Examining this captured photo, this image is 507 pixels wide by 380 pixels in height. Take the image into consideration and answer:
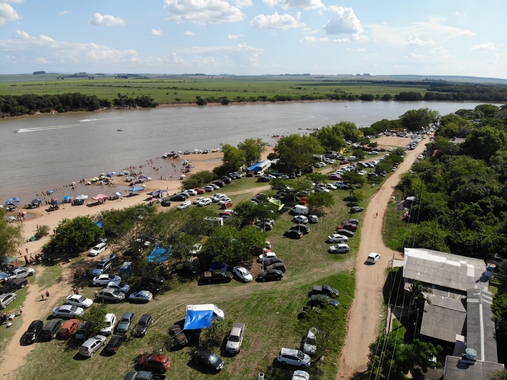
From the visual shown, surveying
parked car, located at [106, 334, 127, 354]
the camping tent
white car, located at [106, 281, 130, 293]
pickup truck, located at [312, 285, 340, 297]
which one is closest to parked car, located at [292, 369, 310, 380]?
the camping tent

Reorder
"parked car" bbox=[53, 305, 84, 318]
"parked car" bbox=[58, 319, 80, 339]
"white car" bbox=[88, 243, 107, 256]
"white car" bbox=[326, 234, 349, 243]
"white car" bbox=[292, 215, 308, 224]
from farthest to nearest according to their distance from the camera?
"white car" bbox=[292, 215, 308, 224], "white car" bbox=[326, 234, 349, 243], "white car" bbox=[88, 243, 107, 256], "parked car" bbox=[53, 305, 84, 318], "parked car" bbox=[58, 319, 80, 339]

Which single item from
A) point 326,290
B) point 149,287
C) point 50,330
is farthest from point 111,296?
point 326,290

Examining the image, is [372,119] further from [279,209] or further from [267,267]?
[267,267]

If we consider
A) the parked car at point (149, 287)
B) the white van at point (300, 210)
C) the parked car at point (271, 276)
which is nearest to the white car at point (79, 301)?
the parked car at point (149, 287)

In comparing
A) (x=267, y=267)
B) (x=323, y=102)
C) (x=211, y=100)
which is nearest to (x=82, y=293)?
(x=267, y=267)

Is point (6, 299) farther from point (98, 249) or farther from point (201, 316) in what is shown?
point (201, 316)

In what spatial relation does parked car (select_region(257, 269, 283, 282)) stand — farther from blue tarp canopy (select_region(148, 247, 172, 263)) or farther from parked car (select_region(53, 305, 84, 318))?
parked car (select_region(53, 305, 84, 318))
